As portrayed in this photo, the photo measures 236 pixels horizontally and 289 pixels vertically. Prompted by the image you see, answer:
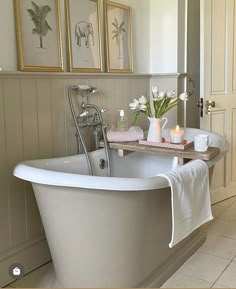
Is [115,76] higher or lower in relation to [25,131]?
higher

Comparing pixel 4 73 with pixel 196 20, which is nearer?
pixel 4 73

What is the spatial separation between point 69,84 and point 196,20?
1.86m

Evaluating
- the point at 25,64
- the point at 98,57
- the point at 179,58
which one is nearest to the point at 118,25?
the point at 98,57

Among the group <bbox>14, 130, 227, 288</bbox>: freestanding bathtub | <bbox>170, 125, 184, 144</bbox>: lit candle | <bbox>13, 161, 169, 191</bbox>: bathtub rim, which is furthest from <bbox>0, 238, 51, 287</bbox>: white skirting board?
<bbox>170, 125, 184, 144</bbox>: lit candle

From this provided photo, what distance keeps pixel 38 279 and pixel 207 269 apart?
1.04 metres

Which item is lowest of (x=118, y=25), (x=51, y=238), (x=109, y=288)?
(x=109, y=288)

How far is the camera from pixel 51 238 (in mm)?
1833

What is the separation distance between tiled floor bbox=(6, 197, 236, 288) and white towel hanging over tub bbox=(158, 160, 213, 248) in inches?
16.7

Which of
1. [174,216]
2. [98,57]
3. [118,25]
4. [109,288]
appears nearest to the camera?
[174,216]

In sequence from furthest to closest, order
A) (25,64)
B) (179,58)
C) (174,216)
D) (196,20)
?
(196,20), (179,58), (25,64), (174,216)

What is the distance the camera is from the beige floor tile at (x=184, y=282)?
78.7 inches

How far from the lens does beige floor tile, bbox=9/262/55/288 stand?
2012 millimetres

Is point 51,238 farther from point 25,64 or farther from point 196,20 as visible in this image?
point 196,20

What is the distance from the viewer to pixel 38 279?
6.82 ft
